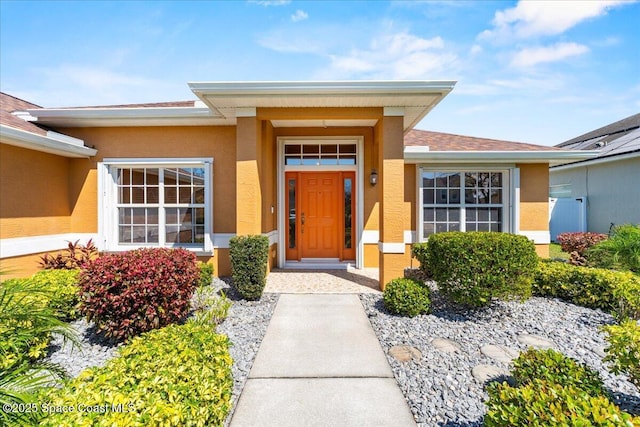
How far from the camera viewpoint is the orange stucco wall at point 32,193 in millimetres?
5586

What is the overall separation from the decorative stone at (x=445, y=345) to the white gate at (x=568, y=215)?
11.9 metres

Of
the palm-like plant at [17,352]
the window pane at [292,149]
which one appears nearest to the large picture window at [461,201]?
the window pane at [292,149]

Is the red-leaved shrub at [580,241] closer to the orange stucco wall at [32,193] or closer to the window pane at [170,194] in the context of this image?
the window pane at [170,194]

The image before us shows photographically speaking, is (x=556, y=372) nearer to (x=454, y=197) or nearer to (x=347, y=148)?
(x=347, y=148)

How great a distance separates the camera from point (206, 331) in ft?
9.35

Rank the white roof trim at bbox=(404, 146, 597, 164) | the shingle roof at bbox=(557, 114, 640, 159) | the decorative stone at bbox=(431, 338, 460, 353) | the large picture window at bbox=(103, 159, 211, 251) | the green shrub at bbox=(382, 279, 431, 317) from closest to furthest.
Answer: the decorative stone at bbox=(431, 338, 460, 353) → the green shrub at bbox=(382, 279, 431, 317) → the large picture window at bbox=(103, 159, 211, 251) → the white roof trim at bbox=(404, 146, 597, 164) → the shingle roof at bbox=(557, 114, 640, 159)

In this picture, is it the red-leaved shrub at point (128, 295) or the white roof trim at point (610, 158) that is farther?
the white roof trim at point (610, 158)

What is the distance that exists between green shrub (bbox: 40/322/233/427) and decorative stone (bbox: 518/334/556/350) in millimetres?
3651

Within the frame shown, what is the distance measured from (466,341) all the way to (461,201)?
16.3 feet

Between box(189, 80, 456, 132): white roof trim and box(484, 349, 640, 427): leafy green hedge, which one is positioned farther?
box(189, 80, 456, 132): white roof trim

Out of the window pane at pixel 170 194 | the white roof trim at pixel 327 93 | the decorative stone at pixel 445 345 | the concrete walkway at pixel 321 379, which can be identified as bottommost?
the concrete walkway at pixel 321 379

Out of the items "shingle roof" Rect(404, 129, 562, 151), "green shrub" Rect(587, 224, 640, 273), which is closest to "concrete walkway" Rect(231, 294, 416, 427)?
"green shrub" Rect(587, 224, 640, 273)

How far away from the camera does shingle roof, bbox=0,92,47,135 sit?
5876 mm

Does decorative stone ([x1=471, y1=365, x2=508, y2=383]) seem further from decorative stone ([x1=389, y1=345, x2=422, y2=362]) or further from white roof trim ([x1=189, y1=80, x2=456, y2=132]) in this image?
white roof trim ([x1=189, y1=80, x2=456, y2=132])
